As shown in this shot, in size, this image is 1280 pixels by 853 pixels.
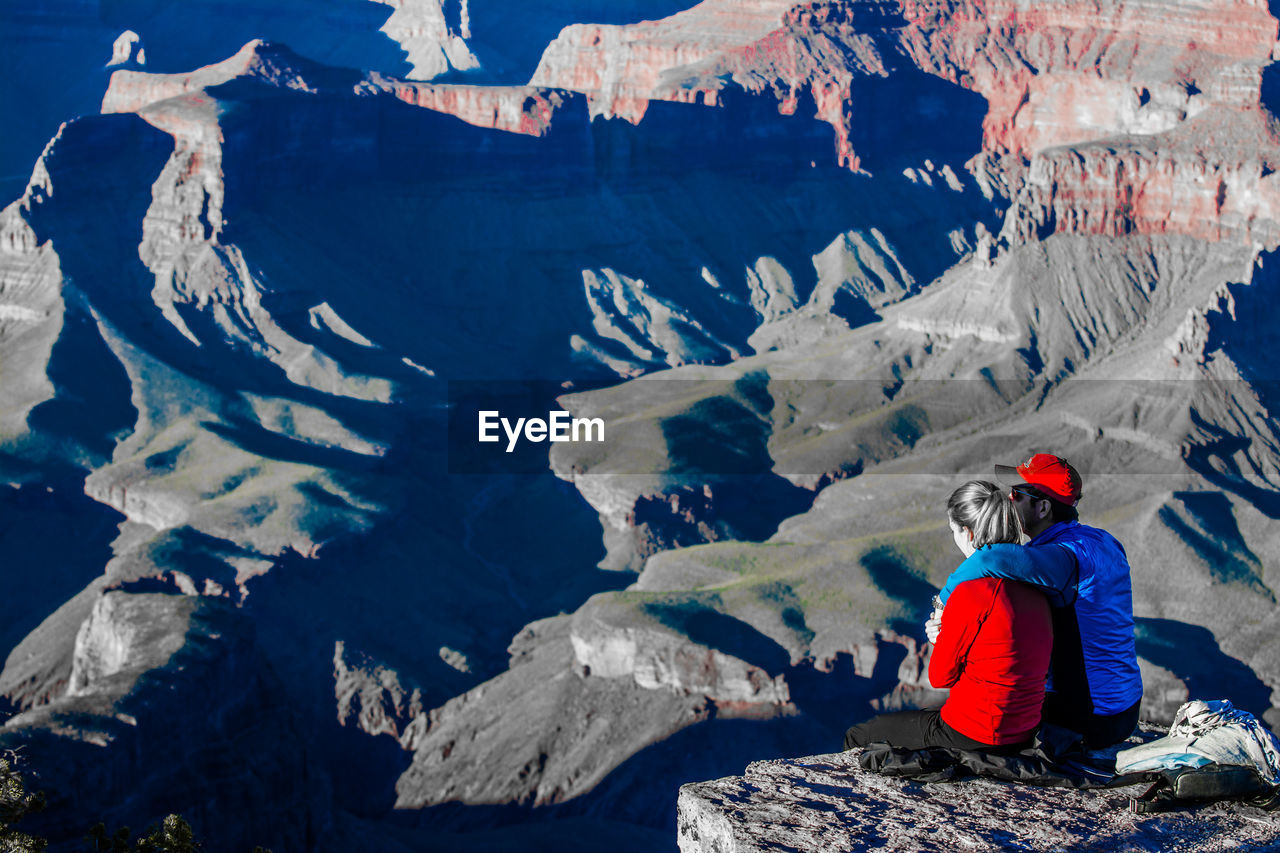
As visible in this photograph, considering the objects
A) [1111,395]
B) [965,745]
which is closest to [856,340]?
[1111,395]

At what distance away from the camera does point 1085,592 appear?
1412 centimetres

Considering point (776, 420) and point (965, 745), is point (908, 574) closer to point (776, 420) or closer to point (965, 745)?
point (776, 420)

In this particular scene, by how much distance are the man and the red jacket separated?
13.6 inches

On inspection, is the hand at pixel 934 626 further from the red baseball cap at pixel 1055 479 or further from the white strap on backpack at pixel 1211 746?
the white strap on backpack at pixel 1211 746

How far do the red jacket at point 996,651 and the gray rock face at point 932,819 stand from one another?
96cm

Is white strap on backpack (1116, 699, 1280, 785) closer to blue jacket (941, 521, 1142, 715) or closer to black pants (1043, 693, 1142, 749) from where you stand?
black pants (1043, 693, 1142, 749)

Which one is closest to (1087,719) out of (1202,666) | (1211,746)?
(1211,746)

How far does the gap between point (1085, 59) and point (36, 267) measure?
12680 centimetres

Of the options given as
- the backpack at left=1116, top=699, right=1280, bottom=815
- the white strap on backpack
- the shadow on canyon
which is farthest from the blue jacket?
the shadow on canyon

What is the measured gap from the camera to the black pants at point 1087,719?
48.2 feet

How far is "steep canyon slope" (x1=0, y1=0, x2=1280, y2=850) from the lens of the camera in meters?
59.8

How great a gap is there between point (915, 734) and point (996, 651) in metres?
2.28

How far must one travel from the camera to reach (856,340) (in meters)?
114

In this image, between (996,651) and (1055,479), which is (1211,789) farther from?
(1055,479)
